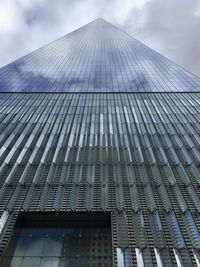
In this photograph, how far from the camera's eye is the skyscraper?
10.8 metres

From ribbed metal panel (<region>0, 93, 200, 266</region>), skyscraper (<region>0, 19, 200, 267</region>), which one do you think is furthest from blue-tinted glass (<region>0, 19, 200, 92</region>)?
ribbed metal panel (<region>0, 93, 200, 266</region>)

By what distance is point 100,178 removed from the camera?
15695 mm

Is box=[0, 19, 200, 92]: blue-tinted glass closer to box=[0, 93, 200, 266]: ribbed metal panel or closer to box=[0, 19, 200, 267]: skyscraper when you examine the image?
box=[0, 19, 200, 267]: skyscraper

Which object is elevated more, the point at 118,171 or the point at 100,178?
the point at 118,171

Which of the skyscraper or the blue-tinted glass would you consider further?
the blue-tinted glass

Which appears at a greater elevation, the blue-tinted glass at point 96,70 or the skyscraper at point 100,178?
the blue-tinted glass at point 96,70

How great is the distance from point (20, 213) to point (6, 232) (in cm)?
140

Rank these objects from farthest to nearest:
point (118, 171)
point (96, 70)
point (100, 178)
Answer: point (96, 70) < point (118, 171) < point (100, 178)

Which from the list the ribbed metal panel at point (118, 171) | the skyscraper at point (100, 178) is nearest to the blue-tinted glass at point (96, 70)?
the skyscraper at point (100, 178)

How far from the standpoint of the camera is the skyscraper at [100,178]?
10.8 metres

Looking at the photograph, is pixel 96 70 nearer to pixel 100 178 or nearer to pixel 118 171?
pixel 118 171

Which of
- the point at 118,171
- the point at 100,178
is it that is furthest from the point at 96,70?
the point at 100,178

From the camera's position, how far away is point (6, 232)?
11.1 m

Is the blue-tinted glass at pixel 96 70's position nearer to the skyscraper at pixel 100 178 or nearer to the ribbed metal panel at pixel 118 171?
the skyscraper at pixel 100 178
